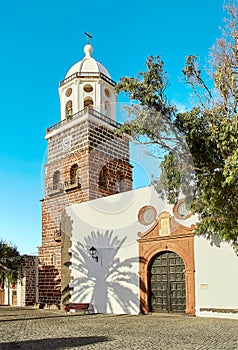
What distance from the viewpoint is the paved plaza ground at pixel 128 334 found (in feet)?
25.0

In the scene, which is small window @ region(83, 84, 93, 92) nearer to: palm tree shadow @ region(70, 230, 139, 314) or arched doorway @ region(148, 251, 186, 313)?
palm tree shadow @ region(70, 230, 139, 314)

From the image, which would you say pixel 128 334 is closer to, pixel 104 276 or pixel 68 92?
pixel 104 276

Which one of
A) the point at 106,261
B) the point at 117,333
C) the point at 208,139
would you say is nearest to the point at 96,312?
the point at 106,261

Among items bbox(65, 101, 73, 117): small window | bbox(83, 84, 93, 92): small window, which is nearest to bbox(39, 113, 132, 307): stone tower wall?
bbox(65, 101, 73, 117): small window

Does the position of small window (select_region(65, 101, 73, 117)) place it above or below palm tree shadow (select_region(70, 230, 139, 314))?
above

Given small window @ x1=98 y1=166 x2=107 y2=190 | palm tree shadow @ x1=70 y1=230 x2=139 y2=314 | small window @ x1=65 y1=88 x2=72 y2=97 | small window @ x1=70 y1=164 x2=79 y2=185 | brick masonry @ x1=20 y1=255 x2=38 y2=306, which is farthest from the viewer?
brick masonry @ x1=20 y1=255 x2=38 y2=306

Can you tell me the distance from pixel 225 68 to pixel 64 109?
13513mm

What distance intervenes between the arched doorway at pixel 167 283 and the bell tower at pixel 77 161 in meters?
5.20

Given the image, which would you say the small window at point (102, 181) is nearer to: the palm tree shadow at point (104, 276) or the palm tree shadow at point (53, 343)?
the palm tree shadow at point (104, 276)

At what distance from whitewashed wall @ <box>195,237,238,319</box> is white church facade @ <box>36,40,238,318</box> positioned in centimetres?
3

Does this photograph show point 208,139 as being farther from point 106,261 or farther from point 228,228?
point 106,261

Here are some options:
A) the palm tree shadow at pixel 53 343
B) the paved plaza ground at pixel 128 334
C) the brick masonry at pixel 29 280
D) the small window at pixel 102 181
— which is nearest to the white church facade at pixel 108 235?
the small window at pixel 102 181

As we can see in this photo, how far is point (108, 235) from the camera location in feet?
50.0

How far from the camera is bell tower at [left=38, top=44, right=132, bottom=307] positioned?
18.5m
